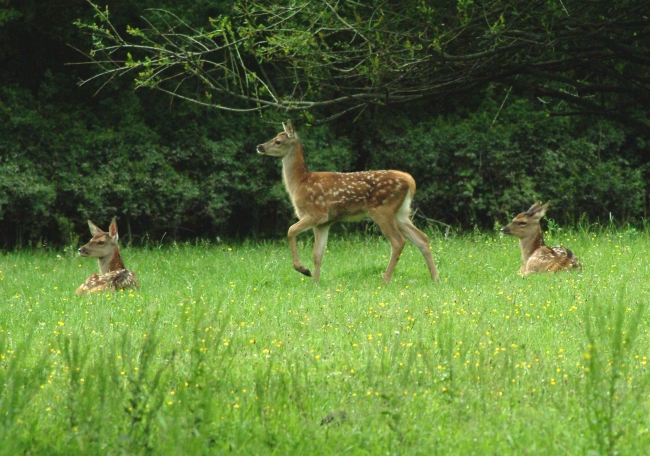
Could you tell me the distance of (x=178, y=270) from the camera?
13.7 meters

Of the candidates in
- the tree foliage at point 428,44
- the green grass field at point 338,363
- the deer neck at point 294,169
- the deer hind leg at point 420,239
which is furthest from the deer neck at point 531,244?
the deer neck at point 294,169

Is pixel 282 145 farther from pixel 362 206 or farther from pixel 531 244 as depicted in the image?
pixel 531 244

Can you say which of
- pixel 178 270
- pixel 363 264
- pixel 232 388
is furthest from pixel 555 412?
pixel 178 270

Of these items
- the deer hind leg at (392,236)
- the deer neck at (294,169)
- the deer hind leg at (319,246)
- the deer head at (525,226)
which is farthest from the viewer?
the deer neck at (294,169)

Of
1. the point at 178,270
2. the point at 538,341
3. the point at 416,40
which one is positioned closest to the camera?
the point at 538,341

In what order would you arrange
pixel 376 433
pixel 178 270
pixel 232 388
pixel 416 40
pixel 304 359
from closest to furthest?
pixel 376 433
pixel 232 388
pixel 304 359
pixel 416 40
pixel 178 270

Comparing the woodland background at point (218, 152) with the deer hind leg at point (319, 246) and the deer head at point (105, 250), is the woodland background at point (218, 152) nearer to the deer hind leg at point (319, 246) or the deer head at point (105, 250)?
the deer head at point (105, 250)

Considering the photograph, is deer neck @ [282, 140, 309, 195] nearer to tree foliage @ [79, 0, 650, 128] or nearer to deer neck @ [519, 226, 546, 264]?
tree foliage @ [79, 0, 650, 128]

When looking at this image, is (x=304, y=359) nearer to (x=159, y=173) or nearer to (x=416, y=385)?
(x=416, y=385)

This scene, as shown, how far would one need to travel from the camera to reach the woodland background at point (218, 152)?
55.5ft

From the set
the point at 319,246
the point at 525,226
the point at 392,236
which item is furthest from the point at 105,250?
the point at 525,226

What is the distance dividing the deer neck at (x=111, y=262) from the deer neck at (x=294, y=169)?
2214mm

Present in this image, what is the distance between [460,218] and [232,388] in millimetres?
14289

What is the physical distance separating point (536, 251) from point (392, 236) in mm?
1603
